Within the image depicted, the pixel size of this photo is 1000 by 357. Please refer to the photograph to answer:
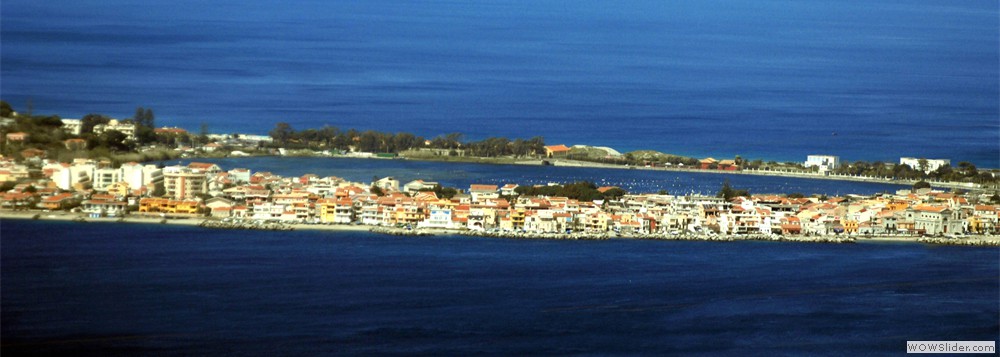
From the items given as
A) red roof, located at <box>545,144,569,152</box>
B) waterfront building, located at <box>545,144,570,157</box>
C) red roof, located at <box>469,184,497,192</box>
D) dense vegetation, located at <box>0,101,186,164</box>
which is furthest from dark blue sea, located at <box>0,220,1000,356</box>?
red roof, located at <box>545,144,569,152</box>

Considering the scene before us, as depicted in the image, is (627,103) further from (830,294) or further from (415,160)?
(830,294)

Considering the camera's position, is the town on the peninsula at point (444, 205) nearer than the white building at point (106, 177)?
Yes

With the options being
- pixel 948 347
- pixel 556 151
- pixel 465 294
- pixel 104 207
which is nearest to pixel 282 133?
pixel 556 151

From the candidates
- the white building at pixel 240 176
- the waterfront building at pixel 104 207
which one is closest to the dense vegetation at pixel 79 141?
the white building at pixel 240 176

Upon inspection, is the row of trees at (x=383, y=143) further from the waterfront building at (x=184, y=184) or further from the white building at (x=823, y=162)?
the waterfront building at (x=184, y=184)

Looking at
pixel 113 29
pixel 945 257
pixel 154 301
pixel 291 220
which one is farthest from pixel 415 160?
pixel 113 29

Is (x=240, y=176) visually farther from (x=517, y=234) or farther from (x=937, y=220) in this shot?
(x=937, y=220)

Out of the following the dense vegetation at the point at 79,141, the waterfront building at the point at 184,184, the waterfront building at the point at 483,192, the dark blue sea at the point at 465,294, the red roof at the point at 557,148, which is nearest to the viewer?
the dark blue sea at the point at 465,294
